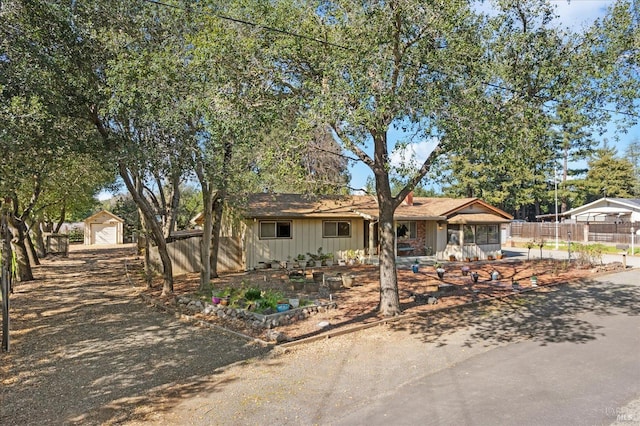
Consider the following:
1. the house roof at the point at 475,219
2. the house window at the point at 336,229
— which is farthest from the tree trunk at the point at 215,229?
the house roof at the point at 475,219

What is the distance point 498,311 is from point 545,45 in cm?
637

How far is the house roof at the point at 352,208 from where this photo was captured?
1866 cm

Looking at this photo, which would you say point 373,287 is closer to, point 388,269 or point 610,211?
point 388,269

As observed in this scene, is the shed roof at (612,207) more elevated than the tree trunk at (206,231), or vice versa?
the shed roof at (612,207)

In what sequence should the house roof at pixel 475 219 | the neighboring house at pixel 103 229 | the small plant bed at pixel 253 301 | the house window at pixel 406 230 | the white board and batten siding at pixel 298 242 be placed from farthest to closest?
1. the neighboring house at pixel 103 229
2. the house window at pixel 406 230
3. the house roof at pixel 475 219
4. the white board and batten siding at pixel 298 242
5. the small plant bed at pixel 253 301

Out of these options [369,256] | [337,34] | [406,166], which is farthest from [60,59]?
[369,256]

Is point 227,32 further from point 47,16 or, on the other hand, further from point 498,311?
point 498,311

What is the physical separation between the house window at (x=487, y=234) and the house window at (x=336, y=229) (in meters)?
7.72

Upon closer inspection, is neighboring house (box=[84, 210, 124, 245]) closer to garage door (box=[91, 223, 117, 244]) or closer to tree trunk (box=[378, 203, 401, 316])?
garage door (box=[91, 223, 117, 244])

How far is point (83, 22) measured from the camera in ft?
29.8

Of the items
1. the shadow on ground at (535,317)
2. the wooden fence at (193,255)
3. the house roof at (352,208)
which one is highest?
the house roof at (352,208)

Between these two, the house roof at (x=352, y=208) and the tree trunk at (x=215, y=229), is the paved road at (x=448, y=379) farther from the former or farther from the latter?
the house roof at (x=352, y=208)

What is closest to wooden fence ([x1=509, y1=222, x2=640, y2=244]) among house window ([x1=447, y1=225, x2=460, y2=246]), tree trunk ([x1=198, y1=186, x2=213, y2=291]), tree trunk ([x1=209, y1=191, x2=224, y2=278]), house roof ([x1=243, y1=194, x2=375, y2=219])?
house window ([x1=447, y1=225, x2=460, y2=246])

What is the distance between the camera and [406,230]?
2186 centimetres
